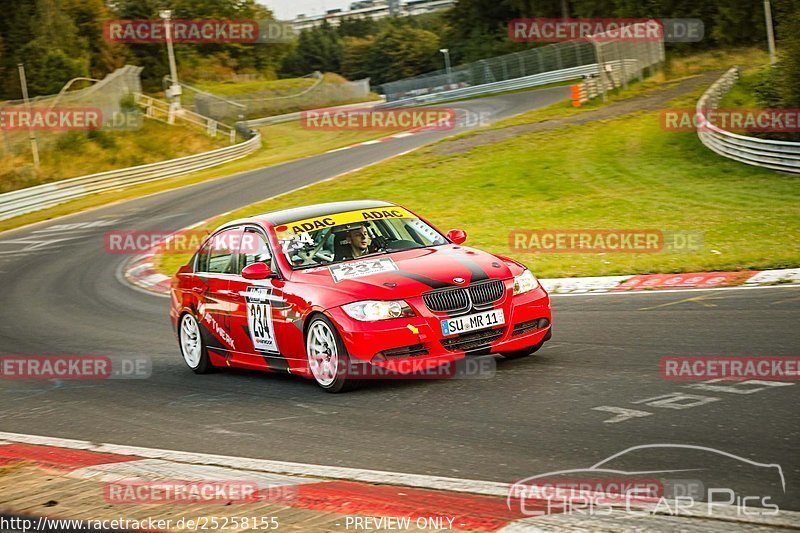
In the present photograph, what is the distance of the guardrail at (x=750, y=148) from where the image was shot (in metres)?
23.4

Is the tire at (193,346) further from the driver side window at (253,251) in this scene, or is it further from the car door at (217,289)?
the driver side window at (253,251)

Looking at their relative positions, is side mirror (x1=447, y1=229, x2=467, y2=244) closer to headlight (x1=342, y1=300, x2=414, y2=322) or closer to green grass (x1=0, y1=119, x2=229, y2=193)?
headlight (x1=342, y1=300, x2=414, y2=322)

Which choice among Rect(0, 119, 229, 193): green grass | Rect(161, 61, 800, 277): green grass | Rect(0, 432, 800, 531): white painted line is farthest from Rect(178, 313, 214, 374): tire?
Rect(0, 119, 229, 193): green grass

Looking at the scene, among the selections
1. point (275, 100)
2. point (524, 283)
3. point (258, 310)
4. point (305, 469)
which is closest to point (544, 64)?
point (275, 100)

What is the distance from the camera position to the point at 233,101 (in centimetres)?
6334

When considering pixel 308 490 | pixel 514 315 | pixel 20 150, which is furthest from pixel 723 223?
pixel 20 150

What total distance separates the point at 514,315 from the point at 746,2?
57.7m

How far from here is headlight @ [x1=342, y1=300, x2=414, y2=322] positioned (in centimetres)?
799

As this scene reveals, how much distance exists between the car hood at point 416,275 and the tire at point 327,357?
0.31 metres

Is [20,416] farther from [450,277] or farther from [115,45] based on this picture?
[115,45]

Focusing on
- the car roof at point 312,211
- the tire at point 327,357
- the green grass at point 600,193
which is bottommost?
the green grass at point 600,193

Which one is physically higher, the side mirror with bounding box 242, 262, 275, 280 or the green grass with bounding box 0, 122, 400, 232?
the side mirror with bounding box 242, 262, 275, 280

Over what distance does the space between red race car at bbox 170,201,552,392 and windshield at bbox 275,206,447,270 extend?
0.01 metres

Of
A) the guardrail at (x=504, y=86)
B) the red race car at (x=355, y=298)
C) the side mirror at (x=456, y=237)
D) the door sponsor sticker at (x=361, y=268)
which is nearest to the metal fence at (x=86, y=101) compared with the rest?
the guardrail at (x=504, y=86)
